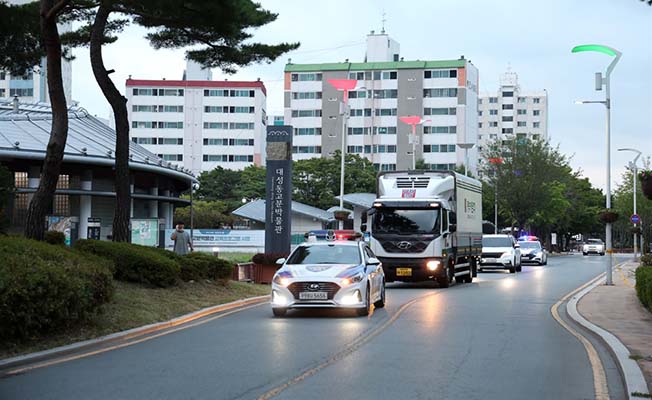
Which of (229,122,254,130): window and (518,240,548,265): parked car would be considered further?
(229,122,254,130): window

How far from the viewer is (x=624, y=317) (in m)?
17.6

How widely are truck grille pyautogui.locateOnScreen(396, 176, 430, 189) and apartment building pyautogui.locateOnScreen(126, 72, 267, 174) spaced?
9270 centimetres

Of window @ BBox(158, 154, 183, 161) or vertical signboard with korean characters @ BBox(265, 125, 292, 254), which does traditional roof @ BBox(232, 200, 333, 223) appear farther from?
window @ BBox(158, 154, 183, 161)

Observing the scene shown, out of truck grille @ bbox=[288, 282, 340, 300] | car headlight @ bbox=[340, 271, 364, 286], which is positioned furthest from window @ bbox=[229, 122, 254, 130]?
truck grille @ bbox=[288, 282, 340, 300]

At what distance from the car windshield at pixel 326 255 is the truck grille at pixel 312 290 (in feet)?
3.97

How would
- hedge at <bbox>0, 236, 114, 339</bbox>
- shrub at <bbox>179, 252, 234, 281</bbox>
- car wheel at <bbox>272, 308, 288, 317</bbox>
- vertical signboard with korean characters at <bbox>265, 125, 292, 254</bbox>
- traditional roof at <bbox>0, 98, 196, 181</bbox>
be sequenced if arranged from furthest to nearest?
traditional roof at <bbox>0, 98, 196, 181</bbox> < vertical signboard with korean characters at <bbox>265, 125, 292, 254</bbox> < shrub at <bbox>179, 252, 234, 281</bbox> < car wheel at <bbox>272, 308, 288, 317</bbox> < hedge at <bbox>0, 236, 114, 339</bbox>

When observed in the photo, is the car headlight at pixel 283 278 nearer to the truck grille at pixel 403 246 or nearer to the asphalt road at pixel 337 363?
the asphalt road at pixel 337 363

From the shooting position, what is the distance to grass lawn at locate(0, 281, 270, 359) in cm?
1235

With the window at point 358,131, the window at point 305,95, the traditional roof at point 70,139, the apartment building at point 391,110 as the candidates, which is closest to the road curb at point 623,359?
the traditional roof at point 70,139

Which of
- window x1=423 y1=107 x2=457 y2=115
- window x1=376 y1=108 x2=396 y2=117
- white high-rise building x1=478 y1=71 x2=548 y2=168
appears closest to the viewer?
window x1=423 y1=107 x2=457 y2=115

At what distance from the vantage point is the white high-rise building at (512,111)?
164 meters

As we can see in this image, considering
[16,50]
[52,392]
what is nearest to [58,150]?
[16,50]

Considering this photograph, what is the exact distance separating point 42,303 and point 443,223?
700 inches

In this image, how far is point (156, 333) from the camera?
579 inches
